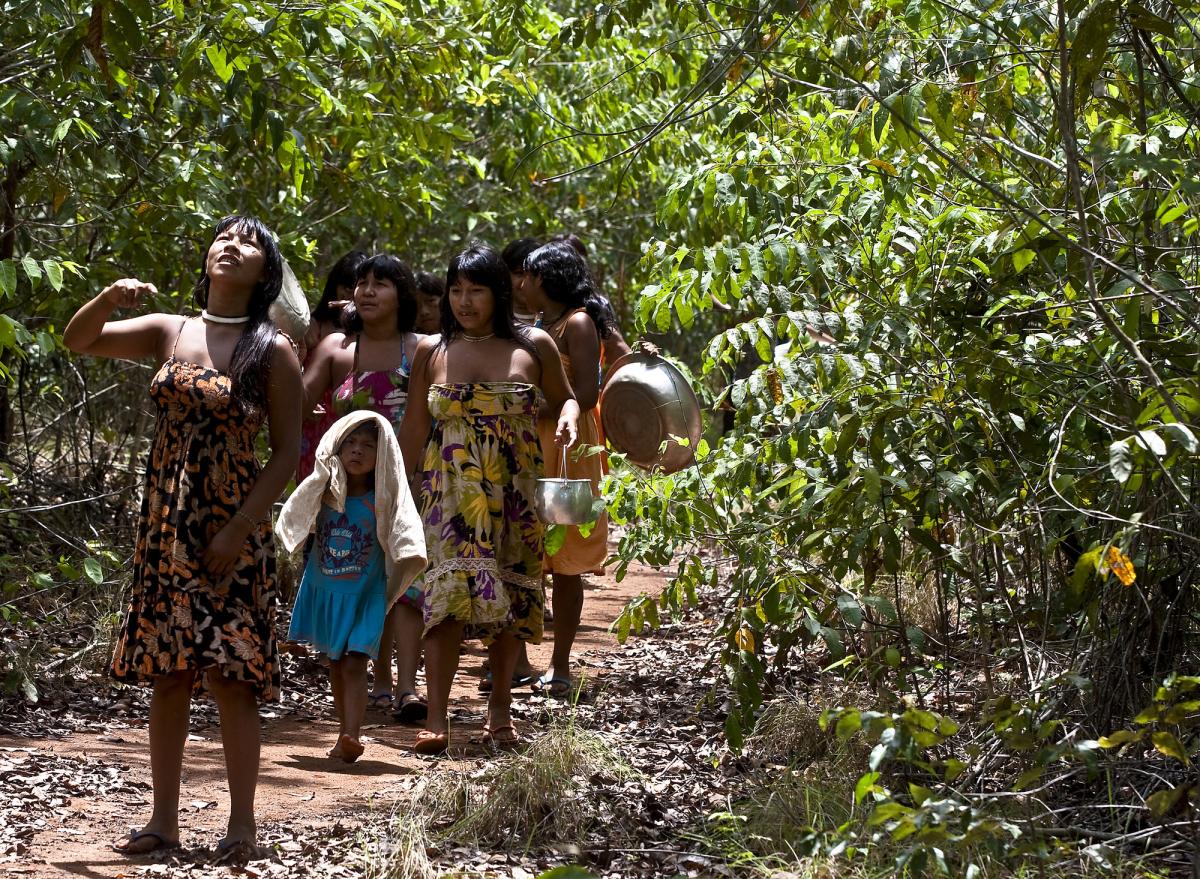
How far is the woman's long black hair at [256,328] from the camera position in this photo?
15.1 feet

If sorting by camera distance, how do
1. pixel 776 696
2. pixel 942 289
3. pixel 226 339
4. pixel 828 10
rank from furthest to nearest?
1. pixel 776 696
2. pixel 828 10
3. pixel 942 289
4. pixel 226 339

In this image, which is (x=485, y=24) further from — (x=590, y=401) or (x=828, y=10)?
(x=828, y=10)

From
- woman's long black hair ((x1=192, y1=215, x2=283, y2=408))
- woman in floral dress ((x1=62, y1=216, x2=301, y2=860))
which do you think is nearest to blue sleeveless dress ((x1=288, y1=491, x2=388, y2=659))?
woman in floral dress ((x1=62, y1=216, x2=301, y2=860))

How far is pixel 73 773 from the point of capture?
18.2 feet

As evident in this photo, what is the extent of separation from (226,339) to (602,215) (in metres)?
10.9

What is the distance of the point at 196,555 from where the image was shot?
452cm

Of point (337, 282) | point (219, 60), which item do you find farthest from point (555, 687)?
point (219, 60)

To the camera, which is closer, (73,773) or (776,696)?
(73,773)

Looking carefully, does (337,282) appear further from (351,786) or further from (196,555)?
(196,555)

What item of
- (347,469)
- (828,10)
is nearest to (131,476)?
(347,469)

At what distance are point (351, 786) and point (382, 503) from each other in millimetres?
1116

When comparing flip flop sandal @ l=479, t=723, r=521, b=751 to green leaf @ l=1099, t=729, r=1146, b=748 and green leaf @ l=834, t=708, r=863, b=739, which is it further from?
green leaf @ l=1099, t=729, r=1146, b=748

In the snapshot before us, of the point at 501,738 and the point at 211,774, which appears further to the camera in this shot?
the point at 501,738

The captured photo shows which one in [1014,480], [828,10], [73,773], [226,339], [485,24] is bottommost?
[73,773]
